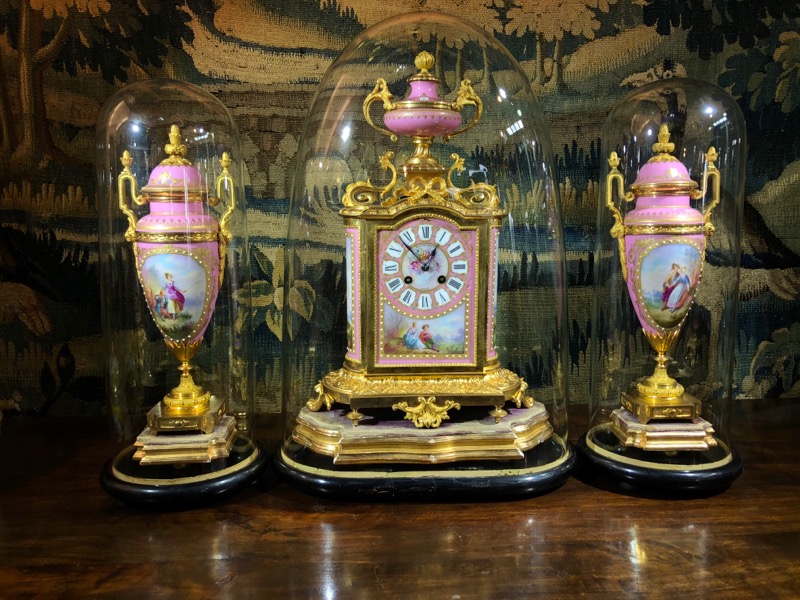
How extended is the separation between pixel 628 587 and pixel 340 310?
2.41 feet

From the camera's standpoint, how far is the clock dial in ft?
3.86

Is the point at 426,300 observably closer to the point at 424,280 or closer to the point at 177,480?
the point at 424,280

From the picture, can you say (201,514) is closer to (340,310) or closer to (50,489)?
(50,489)

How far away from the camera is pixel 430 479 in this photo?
3.53 ft

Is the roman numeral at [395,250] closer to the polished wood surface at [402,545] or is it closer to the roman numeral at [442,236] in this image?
the roman numeral at [442,236]

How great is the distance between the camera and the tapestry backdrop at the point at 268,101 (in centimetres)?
A: 146

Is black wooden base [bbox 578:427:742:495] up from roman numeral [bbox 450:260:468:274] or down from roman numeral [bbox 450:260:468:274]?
down

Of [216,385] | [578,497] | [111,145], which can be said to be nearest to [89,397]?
[216,385]

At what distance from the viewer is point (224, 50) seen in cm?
147

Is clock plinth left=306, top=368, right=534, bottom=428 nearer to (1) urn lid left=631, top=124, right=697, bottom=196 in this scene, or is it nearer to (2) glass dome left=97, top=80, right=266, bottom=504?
(2) glass dome left=97, top=80, right=266, bottom=504

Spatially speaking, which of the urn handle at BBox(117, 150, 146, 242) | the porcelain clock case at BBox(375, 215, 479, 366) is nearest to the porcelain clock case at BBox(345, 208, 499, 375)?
the porcelain clock case at BBox(375, 215, 479, 366)

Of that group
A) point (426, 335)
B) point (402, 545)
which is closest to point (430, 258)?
point (426, 335)

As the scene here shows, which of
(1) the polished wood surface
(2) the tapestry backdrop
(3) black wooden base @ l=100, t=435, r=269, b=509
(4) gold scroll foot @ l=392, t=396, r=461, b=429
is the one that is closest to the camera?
(1) the polished wood surface

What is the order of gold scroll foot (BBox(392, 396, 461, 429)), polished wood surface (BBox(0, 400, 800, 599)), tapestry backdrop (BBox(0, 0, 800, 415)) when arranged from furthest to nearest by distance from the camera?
tapestry backdrop (BBox(0, 0, 800, 415))
gold scroll foot (BBox(392, 396, 461, 429))
polished wood surface (BBox(0, 400, 800, 599))
